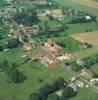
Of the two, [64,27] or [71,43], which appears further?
[64,27]

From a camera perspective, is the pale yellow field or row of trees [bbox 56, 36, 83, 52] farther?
the pale yellow field

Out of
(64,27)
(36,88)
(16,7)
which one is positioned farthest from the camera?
(16,7)

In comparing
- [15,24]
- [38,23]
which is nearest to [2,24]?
[15,24]

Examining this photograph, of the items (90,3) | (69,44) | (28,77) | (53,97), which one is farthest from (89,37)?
(90,3)

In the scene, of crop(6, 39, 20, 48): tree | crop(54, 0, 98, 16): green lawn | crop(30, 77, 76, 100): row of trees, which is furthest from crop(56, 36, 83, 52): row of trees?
crop(54, 0, 98, 16): green lawn

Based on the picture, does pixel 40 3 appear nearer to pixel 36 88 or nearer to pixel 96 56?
pixel 96 56

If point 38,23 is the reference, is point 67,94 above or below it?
above

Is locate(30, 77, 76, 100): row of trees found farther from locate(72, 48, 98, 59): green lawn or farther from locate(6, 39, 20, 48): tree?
locate(6, 39, 20, 48): tree
